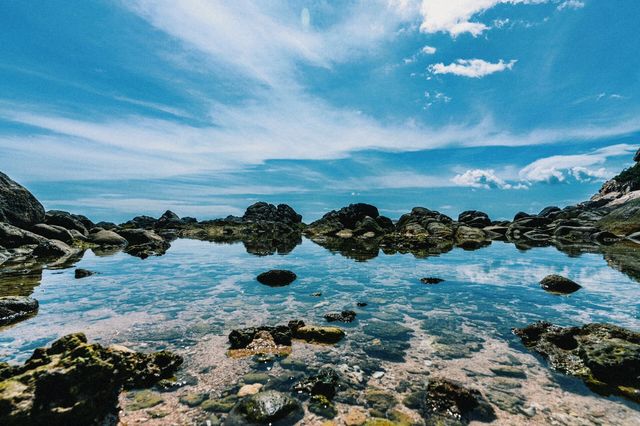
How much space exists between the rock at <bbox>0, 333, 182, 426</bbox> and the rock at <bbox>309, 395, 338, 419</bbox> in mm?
3785

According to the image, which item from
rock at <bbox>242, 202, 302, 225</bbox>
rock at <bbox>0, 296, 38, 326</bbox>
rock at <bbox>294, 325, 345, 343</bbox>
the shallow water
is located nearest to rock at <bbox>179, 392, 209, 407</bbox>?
the shallow water

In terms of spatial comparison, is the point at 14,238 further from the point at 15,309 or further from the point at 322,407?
the point at 322,407

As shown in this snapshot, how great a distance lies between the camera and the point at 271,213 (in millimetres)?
94062

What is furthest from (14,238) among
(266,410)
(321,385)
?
(321,385)

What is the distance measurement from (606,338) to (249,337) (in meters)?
10.0

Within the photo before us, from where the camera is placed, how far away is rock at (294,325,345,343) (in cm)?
1009

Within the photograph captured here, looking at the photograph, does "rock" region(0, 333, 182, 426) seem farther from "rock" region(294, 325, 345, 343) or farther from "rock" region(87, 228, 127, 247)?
"rock" region(87, 228, 127, 247)

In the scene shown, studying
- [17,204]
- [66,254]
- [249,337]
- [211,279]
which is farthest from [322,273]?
[17,204]

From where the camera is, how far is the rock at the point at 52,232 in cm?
3375

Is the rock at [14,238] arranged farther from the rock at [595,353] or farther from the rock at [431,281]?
the rock at [595,353]

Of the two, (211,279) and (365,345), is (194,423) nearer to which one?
(365,345)

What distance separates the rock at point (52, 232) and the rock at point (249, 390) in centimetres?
3799

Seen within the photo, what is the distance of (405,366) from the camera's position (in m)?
8.41

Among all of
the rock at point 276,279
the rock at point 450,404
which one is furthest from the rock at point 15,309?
the rock at point 450,404
